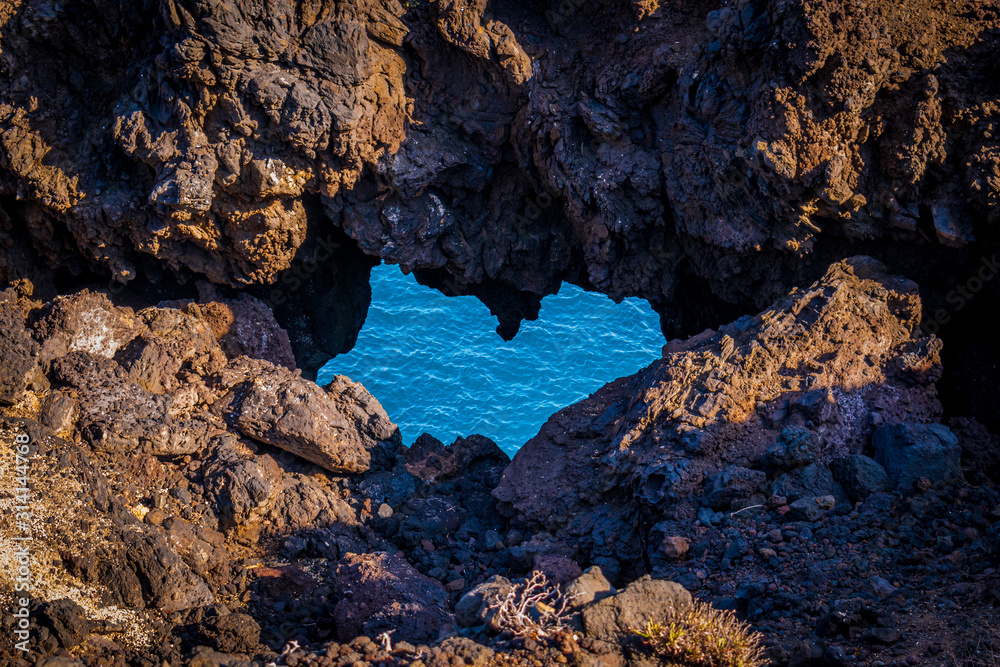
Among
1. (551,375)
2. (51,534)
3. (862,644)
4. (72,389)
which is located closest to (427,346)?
(551,375)

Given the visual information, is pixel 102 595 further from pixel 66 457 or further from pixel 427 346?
pixel 427 346

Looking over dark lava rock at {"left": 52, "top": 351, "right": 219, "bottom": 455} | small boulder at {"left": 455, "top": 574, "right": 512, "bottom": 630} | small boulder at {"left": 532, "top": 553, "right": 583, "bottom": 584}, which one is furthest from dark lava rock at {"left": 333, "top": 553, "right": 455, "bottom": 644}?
dark lava rock at {"left": 52, "top": 351, "right": 219, "bottom": 455}

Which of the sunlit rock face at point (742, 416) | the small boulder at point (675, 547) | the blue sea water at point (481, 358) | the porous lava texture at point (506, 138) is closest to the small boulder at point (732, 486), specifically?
the sunlit rock face at point (742, 416)

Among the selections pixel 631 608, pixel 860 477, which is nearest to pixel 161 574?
pixel 631 608

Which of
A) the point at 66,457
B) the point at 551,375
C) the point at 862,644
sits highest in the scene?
the point at 551,375

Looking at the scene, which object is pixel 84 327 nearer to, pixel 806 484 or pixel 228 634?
pixel 228 634

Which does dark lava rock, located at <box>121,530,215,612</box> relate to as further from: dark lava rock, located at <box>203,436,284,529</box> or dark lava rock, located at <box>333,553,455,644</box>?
dark lava rock, located at <box>333,553,455,644</box>
